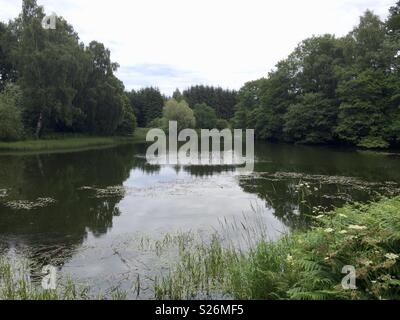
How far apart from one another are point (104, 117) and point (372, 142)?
32.3 m

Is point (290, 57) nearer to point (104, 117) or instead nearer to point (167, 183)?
point (104, 117)

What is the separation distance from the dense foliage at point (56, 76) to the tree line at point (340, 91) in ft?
71.4

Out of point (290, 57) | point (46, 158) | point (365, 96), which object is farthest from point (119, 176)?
point (290, 57)

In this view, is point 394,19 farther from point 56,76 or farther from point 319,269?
point 319,269

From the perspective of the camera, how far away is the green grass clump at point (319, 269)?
174 inches

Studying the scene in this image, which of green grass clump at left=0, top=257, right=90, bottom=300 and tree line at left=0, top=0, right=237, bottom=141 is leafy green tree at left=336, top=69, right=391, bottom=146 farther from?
green grass clump at left=0, top=257, right=90, bottom=300

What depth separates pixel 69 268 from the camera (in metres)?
8.12

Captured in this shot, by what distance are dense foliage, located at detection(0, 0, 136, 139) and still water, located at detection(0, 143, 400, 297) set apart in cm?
1601

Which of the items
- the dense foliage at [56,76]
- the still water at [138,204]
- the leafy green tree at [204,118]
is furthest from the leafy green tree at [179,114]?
the still water at [138,204]

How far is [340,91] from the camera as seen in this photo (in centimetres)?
4228

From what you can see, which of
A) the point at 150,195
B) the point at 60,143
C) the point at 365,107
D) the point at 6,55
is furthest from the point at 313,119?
the point at 6,55

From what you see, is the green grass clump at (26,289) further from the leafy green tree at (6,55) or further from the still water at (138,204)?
the leafy green tree at (6,55)

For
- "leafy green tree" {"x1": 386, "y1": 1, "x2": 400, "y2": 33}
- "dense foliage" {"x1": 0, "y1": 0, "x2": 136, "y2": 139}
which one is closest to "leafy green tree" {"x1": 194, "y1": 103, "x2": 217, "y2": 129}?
"dense foliage" {"x1": 0, "y1": 0, "x2": 136, "y2": 139}
